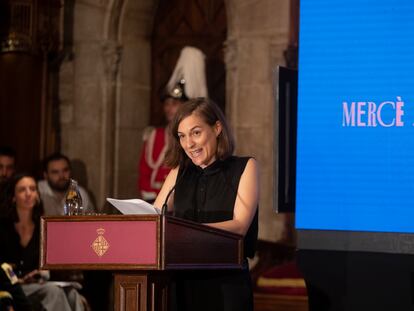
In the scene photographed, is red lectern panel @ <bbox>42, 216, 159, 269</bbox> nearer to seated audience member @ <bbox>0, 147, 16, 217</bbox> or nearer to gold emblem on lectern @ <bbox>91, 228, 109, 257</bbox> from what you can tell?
gold emblem on lectern @ <bbox>91, 228, 109, 257</bbox>

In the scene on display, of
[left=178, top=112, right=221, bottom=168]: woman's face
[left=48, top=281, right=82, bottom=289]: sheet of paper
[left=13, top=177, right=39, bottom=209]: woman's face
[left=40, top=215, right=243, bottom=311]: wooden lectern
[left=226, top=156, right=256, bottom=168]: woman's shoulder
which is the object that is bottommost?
[left=48, top=281, right=82, bottom=289]: sheet of paper

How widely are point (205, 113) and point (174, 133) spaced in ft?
0.50

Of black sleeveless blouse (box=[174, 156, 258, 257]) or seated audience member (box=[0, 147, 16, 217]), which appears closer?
black sleeveless blouse (box=[174, 156, 258, 257])

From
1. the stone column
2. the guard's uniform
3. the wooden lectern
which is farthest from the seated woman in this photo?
the wooden lectern

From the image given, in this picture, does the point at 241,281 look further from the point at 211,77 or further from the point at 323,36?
the point at 211,77

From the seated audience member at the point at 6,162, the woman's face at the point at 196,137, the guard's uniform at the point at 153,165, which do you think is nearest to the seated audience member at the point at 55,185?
the seated audience member at the point at 6,162

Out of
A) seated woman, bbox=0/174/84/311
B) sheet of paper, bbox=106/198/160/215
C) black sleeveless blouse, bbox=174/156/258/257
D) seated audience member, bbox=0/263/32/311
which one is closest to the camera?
sheet of paper, bbox=106/198/160/215

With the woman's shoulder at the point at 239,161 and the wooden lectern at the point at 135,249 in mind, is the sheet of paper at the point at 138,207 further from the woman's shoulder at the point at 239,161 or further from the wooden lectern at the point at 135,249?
the woman's shoulder at the point at 239,161

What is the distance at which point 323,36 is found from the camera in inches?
184

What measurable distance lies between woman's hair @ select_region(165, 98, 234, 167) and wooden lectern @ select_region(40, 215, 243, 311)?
476mm

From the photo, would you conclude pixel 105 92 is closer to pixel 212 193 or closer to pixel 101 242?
pixel 212 193

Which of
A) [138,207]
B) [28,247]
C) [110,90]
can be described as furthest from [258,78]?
[138,207]

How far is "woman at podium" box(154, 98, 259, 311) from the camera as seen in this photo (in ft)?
11.5

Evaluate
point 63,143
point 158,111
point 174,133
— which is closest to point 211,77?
point 158,111
